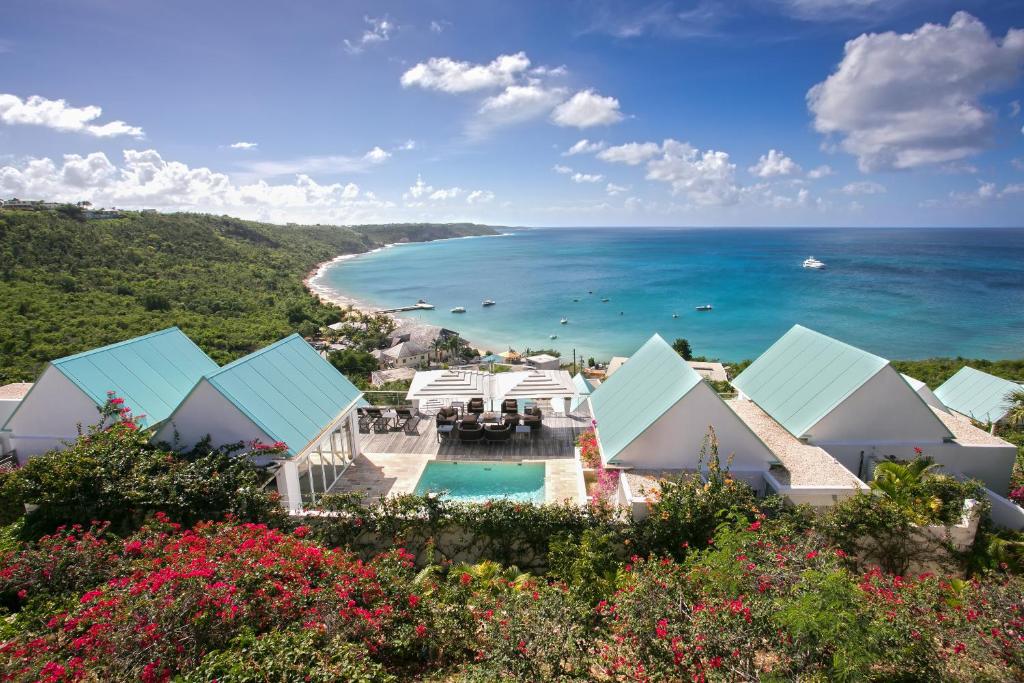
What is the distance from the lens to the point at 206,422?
11070 millimetres

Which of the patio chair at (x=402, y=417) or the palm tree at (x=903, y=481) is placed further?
the patio chair at (x=402, y=417)

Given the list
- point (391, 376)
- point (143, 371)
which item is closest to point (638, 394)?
point (143, 371)

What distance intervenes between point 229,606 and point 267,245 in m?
129

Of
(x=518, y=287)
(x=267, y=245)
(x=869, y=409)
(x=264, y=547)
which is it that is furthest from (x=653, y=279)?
(x=264, y=547)

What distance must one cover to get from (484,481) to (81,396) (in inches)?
389

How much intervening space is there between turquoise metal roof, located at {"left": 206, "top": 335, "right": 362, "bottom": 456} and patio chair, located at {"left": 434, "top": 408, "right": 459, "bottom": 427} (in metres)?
2.64

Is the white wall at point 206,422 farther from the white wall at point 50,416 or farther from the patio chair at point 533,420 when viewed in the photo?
the patio chair at point 533,420

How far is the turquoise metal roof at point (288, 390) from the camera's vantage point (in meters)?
11.1

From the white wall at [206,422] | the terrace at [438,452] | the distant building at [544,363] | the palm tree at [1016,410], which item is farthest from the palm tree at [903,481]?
the distant building at [544,363]

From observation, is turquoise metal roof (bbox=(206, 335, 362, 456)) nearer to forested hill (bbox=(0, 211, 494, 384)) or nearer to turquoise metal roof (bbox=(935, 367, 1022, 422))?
turquoise metal roof (bbox=(935, 367, 1022, 422))

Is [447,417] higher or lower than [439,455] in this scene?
higher

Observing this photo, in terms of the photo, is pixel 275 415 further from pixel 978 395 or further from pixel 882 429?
pixel 978 395

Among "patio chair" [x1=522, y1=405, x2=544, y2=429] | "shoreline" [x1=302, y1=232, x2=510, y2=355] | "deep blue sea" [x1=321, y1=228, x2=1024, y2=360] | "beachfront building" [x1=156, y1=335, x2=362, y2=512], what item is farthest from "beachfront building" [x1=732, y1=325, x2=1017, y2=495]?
"deep blue sea" [x1=321, y1=228, x2=1024, y2=360]

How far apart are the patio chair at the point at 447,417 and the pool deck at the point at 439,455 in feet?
2.01
